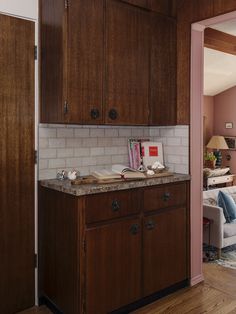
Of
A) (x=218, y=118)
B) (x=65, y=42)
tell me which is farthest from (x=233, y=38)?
(x=218, y=118)

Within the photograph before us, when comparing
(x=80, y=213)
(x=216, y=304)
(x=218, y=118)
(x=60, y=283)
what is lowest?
(x=216, y=304)

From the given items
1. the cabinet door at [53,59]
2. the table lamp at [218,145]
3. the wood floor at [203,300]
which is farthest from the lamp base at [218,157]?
the cabinet door at [53,59]

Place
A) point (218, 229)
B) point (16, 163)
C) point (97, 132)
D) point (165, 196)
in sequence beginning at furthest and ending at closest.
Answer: point (218, 229) < point (97, 132) < point (165, 196) < point (16, 163)

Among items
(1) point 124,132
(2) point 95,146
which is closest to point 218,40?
(1) point 124,132

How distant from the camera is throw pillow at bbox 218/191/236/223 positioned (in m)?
4.19

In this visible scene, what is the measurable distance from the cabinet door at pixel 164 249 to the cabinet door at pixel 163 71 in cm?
84

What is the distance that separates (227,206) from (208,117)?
13.7ft

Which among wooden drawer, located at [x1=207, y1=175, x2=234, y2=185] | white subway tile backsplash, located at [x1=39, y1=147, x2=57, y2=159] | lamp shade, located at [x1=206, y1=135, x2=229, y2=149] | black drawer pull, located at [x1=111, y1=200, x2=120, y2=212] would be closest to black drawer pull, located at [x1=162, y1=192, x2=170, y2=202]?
Answer: black drawer pull, located at [x1=111, y1=200, x2=120, y2=212]

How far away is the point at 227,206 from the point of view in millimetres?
4238

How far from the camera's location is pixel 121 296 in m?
2.55

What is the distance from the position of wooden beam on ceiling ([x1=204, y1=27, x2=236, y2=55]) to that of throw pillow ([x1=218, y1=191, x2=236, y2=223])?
5.99 ft

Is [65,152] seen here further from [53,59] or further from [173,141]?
[173,141]

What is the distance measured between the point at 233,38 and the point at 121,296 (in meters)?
3.30

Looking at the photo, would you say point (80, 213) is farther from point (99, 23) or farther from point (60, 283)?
point (99, 23)
